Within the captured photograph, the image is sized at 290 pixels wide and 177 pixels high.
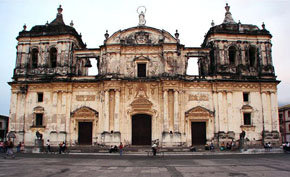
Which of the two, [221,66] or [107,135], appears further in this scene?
[221,66]

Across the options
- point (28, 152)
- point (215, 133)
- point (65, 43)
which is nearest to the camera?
point (28, 152)

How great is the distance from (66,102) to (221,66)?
16302 mm

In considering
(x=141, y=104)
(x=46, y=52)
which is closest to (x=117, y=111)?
(x=141, y=104)

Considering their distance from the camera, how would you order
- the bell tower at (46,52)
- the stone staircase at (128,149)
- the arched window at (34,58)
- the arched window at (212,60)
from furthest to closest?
the arched window at (34,58)
the arched window at (212,60)
the bell tower at (46,52)
the stone staircase at (128,149)

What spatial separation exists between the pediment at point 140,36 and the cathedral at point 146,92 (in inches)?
4.1

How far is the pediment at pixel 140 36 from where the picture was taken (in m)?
27.8

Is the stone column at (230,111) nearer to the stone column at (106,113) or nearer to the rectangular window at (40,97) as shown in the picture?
the stone column at (106,113)

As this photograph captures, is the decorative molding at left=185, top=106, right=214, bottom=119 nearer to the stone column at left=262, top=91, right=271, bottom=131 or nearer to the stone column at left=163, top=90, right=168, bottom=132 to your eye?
the stone column at left=163, top=90, right=168, bottom=132

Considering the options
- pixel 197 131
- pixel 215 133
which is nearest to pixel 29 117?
pixel 197 131

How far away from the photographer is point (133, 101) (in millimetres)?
26625

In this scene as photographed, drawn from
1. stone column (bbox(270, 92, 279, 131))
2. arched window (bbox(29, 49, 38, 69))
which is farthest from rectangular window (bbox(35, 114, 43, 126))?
stone column (bbox(270, 92, 279, 131))

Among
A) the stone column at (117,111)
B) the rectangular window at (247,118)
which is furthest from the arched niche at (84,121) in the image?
the rectangular window at (247,118)

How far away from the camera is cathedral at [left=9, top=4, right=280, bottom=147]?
26156 mm

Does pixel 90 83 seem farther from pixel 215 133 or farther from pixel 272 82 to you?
pixel 272 82
